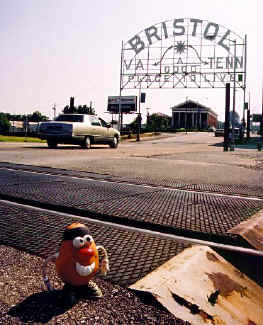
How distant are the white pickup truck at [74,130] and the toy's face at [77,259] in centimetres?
1390

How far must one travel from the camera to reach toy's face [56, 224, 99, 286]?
1.76 metres

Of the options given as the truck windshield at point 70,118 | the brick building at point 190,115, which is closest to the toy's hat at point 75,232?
the truck windshield at point 70,118

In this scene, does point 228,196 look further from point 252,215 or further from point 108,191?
point 108,191

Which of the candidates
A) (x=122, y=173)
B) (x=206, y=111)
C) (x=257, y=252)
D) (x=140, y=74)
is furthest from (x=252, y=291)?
(x=206, y=111)

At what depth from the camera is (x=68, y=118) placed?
1650 centimetres

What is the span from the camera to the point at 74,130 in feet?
51.0

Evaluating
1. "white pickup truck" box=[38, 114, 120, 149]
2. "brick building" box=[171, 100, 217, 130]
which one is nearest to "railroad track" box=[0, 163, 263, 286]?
"white pickup truck" box=[38, 114, 120, 149]

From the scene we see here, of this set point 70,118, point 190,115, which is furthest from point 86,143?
point 190,115

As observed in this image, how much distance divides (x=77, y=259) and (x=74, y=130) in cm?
1409

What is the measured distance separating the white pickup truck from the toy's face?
13.9 m

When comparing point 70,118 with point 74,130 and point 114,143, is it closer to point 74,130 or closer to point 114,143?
point 74,130

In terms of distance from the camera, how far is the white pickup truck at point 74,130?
15539 mm

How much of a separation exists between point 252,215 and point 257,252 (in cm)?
102

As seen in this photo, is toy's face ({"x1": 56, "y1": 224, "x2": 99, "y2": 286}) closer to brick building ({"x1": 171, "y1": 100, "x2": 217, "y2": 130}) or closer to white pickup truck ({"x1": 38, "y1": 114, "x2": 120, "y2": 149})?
white pickup truck ({"x1": 38, "y1": 114, "x2": 120, "y2": 149})
